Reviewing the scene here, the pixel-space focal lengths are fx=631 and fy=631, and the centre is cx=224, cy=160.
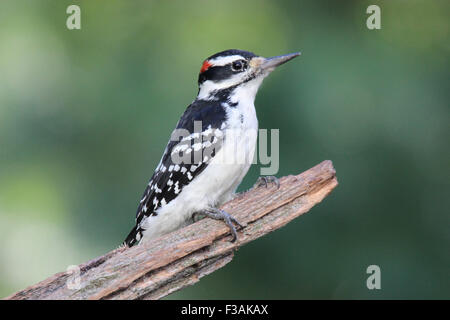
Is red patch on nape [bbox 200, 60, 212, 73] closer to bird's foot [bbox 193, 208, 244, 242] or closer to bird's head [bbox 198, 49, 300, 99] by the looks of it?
bird's head [bbox 198, 49, 300, 99]

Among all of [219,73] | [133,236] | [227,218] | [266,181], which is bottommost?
[133,236]

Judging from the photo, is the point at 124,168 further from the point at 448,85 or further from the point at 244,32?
the point at 448,85

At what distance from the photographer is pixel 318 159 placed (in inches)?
189

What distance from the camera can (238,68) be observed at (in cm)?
480

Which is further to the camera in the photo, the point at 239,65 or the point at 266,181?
the point at 239,65

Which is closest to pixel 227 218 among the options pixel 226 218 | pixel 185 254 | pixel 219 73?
pixel 226 218

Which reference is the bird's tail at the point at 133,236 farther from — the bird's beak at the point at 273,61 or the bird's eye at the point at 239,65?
the bird's beak at the point at 273,61

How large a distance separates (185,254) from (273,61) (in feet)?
5.62

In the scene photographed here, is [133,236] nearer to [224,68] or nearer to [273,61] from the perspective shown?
[224,68]

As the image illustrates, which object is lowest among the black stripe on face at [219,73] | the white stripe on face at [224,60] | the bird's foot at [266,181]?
the bird's foot at [266,181]

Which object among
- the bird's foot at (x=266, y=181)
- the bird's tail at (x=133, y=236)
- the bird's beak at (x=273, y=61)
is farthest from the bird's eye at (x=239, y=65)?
the bird's tail at (x=133, y=236)

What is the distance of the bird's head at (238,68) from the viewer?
15.6 ft

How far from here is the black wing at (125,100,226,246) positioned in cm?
452

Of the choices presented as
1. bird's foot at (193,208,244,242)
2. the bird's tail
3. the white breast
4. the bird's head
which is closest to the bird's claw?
bird's foot at (193,208,244,242)
